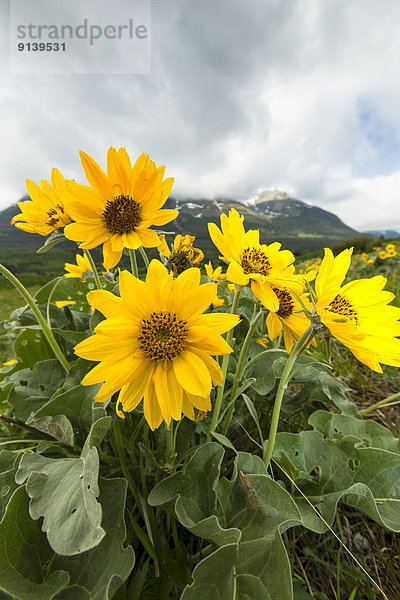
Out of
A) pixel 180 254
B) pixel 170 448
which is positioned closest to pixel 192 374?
pixel 170 448

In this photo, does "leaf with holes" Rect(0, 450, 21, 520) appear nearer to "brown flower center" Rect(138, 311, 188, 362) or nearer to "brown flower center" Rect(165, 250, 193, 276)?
"brown flower center" Rect(138, 311, 188, 362)

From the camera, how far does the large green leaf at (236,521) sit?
0.79 m

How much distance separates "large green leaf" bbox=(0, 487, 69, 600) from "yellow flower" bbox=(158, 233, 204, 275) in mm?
964

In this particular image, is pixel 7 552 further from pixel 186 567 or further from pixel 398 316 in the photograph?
pixel 398 316

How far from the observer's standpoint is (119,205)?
122 centimetres

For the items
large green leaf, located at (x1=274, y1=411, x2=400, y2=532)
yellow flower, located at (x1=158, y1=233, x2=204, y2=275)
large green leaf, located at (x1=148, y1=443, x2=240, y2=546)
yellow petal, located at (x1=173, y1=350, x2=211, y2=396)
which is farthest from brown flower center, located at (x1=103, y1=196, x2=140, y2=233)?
large green leaf, located at (x1=274, y1=411, x2=400, y2=532)

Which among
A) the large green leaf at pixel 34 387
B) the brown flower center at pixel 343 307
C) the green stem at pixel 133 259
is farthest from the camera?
the large green leaf at pixel 34 387

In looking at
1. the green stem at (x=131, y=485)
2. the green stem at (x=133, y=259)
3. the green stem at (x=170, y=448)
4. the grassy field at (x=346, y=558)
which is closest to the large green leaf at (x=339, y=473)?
the grassy field at (x=346, y=558)

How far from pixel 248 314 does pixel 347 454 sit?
2.97ft

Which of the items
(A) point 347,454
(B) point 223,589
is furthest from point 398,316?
(B) point 223,589

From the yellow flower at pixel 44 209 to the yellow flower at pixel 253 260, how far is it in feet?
2.40

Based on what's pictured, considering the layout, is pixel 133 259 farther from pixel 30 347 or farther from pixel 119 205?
pixel 30 347

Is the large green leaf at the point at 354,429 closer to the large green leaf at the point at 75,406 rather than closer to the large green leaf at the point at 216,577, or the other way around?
the large green leaf at the point at 216,577

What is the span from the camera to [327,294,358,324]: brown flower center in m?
1.03
